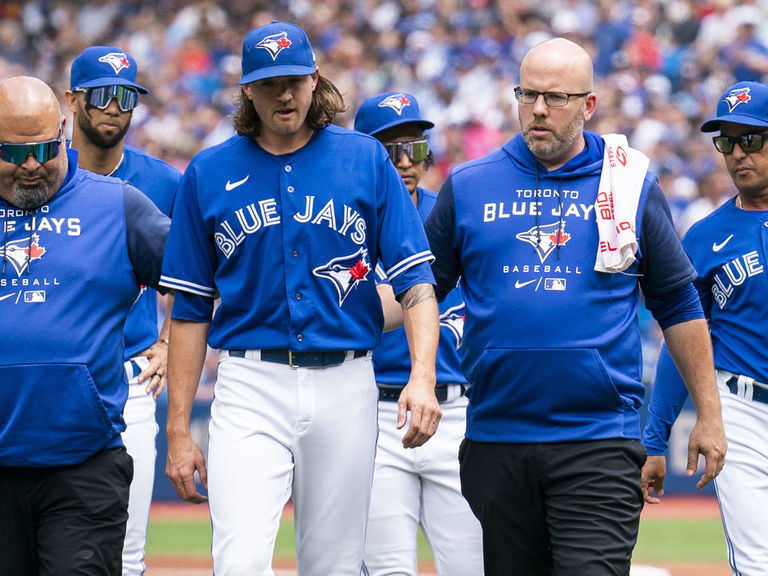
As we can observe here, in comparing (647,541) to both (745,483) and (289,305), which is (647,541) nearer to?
(745,483)

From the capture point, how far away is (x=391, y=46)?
17016mm

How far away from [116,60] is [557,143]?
2.65m

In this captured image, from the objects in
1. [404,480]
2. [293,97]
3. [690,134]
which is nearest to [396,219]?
[293,97]

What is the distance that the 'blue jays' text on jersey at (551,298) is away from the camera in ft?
15.5

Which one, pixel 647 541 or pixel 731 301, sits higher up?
pixel 731 301

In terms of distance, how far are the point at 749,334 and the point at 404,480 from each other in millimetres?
1816

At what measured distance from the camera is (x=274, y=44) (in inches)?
182

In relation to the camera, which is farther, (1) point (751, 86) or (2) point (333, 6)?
(2) point (333, 6)

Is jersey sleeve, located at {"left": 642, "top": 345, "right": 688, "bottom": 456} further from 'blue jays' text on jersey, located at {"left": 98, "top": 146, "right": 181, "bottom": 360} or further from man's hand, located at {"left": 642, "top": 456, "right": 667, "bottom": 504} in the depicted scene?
'blue jays' text on jersey, located at {"left": 98, "top": 146, "right": 181, "bottom": 360}

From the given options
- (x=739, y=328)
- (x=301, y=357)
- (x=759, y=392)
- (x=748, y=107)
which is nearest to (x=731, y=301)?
(x=739, y=328)

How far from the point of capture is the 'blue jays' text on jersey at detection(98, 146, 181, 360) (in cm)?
614

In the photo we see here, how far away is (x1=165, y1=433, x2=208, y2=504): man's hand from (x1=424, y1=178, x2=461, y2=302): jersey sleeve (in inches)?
50.9

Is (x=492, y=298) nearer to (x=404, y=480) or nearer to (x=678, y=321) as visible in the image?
(x=678, y=321)

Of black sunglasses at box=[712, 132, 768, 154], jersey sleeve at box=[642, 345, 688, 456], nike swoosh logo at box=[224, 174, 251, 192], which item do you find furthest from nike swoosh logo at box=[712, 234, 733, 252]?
nike swoosh logo at box=[224, 174, 251, 192]
